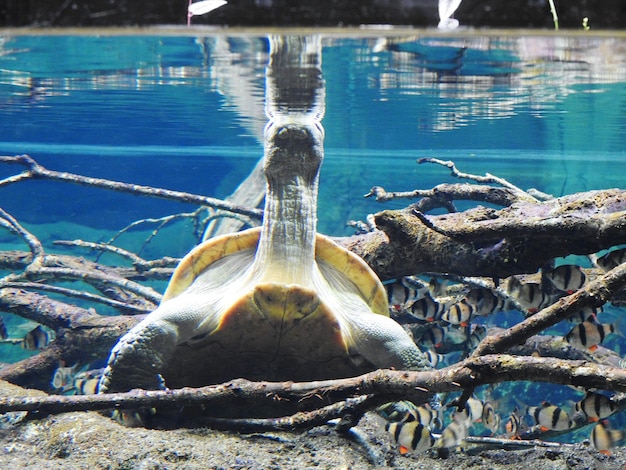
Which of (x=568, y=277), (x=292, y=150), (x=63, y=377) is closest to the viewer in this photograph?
(x=292, y=150)

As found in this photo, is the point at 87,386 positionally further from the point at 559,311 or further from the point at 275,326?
the point at 559,311

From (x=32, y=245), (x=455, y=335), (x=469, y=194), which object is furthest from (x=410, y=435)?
(x=32, y=245)

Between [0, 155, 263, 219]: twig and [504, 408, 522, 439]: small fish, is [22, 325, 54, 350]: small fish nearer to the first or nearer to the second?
[0, 155, 263, 219]: twig

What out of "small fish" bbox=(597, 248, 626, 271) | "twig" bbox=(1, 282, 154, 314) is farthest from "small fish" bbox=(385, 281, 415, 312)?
"twig" bbox=(1, 282, 154, 314)

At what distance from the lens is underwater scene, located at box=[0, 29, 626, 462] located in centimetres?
401

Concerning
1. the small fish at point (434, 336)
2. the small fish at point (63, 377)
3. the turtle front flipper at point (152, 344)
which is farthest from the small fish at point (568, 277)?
the small fish at point (63, 377)

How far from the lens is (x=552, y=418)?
13.2 feet

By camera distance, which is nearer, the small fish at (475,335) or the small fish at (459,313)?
the small fish at (459,313)

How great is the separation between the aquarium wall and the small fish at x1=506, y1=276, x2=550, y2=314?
3.07 metres

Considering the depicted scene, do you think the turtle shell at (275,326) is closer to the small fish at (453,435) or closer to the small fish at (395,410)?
Answer: the small fish at (395,410)

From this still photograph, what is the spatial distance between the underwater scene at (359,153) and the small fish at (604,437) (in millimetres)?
18

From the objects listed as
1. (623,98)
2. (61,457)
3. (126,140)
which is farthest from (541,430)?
(126,140)

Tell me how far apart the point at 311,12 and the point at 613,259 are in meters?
3.46

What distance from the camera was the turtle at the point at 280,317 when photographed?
3453 mm
